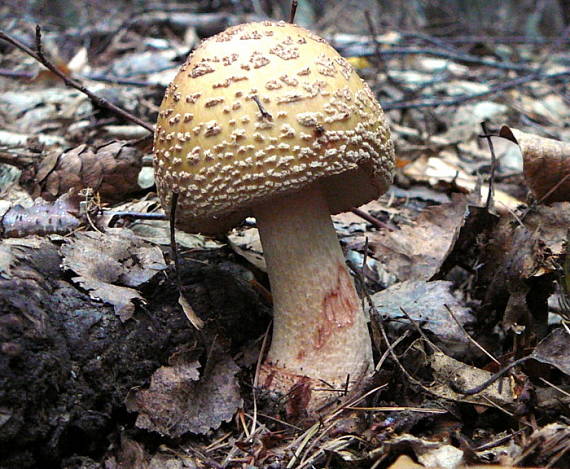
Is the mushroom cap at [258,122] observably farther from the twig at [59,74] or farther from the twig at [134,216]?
the twig at [59,74]

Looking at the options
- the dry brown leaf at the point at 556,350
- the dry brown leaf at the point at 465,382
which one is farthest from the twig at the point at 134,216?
the dry brown leaf at the point at 556,350

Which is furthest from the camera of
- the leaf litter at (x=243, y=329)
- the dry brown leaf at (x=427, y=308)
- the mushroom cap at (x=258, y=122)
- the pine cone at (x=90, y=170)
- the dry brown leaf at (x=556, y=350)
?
the pine cone at (x=90, y=170)

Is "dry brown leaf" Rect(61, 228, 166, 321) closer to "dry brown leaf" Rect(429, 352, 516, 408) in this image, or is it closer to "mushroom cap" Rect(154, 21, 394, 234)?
"mushroom cap" Rect(154, 21, 394, 234)

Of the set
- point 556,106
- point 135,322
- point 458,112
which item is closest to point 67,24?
point 458,112

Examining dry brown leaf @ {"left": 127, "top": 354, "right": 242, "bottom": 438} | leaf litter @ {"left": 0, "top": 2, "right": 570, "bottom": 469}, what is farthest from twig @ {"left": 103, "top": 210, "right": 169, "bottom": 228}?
dry brown leaf @ {"left": 127, "top": 354, "right": 242, "bottom": 438}

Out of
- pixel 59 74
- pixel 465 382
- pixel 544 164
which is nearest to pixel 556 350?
pixel 465 382

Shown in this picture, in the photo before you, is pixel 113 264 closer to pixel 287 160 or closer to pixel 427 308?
pixel 287 160
